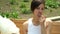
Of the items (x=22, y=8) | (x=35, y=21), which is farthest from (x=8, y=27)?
(x=22, y=8)

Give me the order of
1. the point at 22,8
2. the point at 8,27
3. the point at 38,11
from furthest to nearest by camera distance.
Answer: the point at 22,8
the point at 8,27
the point at 38,11

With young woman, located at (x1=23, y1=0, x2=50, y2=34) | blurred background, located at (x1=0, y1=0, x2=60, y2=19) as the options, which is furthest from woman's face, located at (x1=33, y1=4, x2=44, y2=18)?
blurred background, located at (x1=0, y1=0, x2=60, y2=19)

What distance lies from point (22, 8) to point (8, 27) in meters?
0.73

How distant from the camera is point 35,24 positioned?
184 cm

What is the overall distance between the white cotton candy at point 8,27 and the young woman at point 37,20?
0.23m

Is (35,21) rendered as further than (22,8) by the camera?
No

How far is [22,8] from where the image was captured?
2816 mm

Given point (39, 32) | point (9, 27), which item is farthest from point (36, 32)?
point (9, 27)

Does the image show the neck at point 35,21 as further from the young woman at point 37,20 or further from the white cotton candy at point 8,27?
the white cotton candy at point 8,27

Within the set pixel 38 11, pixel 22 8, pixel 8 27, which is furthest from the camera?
pixel 22 8

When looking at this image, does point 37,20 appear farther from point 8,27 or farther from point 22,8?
point 22,8

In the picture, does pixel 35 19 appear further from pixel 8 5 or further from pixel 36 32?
pixel 8 5

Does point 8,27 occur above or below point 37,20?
below

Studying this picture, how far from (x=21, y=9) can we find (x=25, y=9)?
3.4 inches
